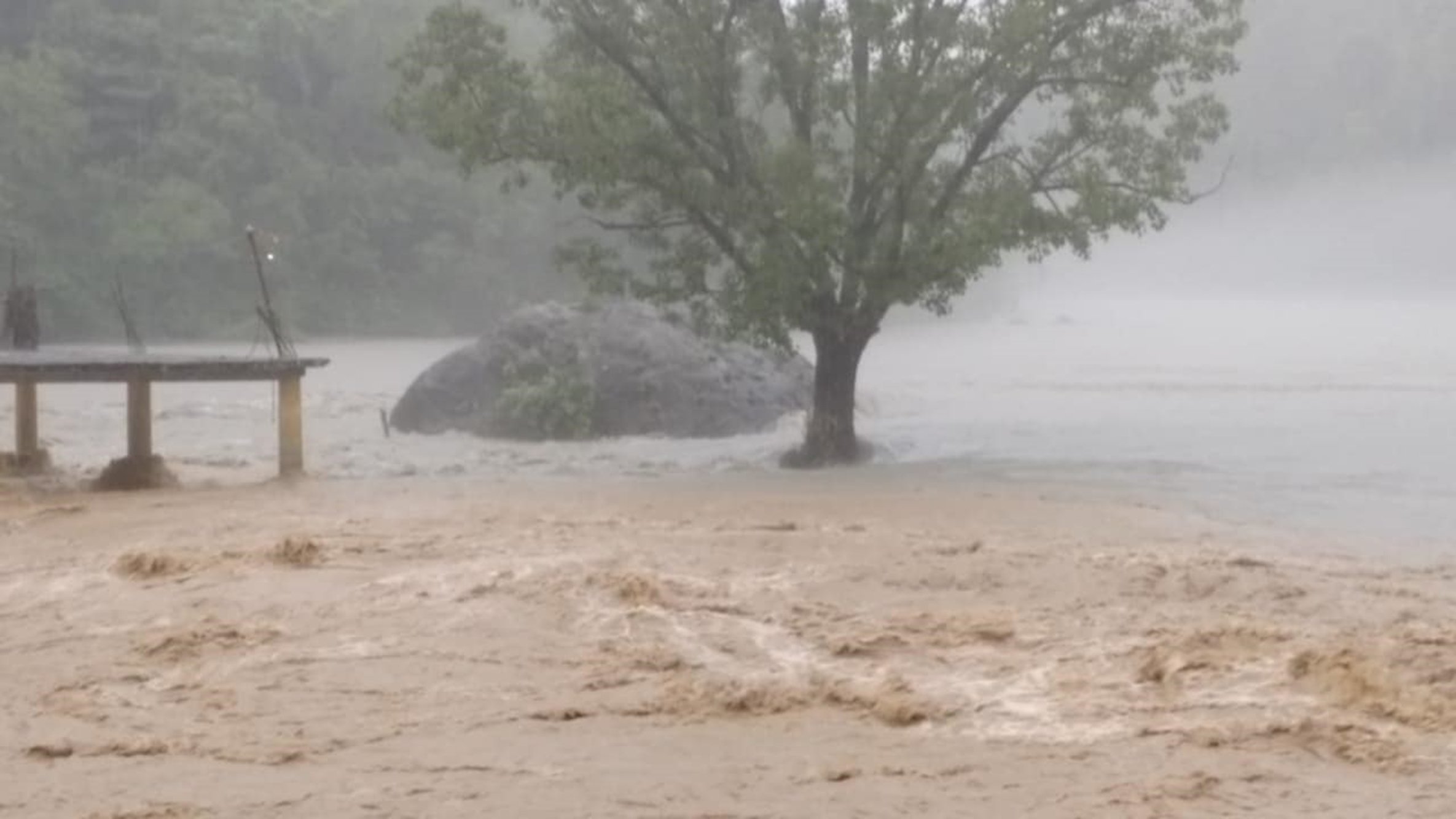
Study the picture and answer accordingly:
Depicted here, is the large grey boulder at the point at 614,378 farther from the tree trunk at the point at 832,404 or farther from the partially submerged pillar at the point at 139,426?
the partially submerged pillar at the point at 139,426

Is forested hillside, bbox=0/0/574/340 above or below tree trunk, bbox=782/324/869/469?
above

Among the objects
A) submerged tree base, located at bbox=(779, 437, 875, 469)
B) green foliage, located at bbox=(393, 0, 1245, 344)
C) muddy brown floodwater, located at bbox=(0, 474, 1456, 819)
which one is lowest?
muddy brown floodwater, located at bbox=(0, 474, 1456, 819)

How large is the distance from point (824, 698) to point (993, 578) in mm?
2856

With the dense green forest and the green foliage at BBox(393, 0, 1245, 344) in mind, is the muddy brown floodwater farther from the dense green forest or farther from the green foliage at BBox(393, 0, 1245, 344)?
the dense green forest

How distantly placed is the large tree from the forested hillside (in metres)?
22.1

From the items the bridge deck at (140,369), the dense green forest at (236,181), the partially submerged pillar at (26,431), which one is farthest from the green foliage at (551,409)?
the dense green forest at (236,181)

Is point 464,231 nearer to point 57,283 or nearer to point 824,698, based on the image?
point 57,283

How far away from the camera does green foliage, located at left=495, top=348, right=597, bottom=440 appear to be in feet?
67.8

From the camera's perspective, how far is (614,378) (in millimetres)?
21219

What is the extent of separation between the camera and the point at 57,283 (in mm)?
36125

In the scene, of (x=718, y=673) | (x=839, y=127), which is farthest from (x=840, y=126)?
(x=718, y=673)

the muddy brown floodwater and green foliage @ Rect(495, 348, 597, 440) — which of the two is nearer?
the muddy brown floodwater

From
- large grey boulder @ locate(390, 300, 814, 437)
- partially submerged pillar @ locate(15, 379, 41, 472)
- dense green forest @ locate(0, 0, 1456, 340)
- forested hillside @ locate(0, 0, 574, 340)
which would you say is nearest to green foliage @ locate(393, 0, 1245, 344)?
large grey boulder @ locate(390, 300, 814, 437)

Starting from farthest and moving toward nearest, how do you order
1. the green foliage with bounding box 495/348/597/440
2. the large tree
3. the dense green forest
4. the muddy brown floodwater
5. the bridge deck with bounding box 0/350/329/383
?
the dense green forest
the green foliage with bounding box 495/348/597/440
the large tree
the bridge deck with bounding box 0/350/329/383
the muddy brown floodwater
